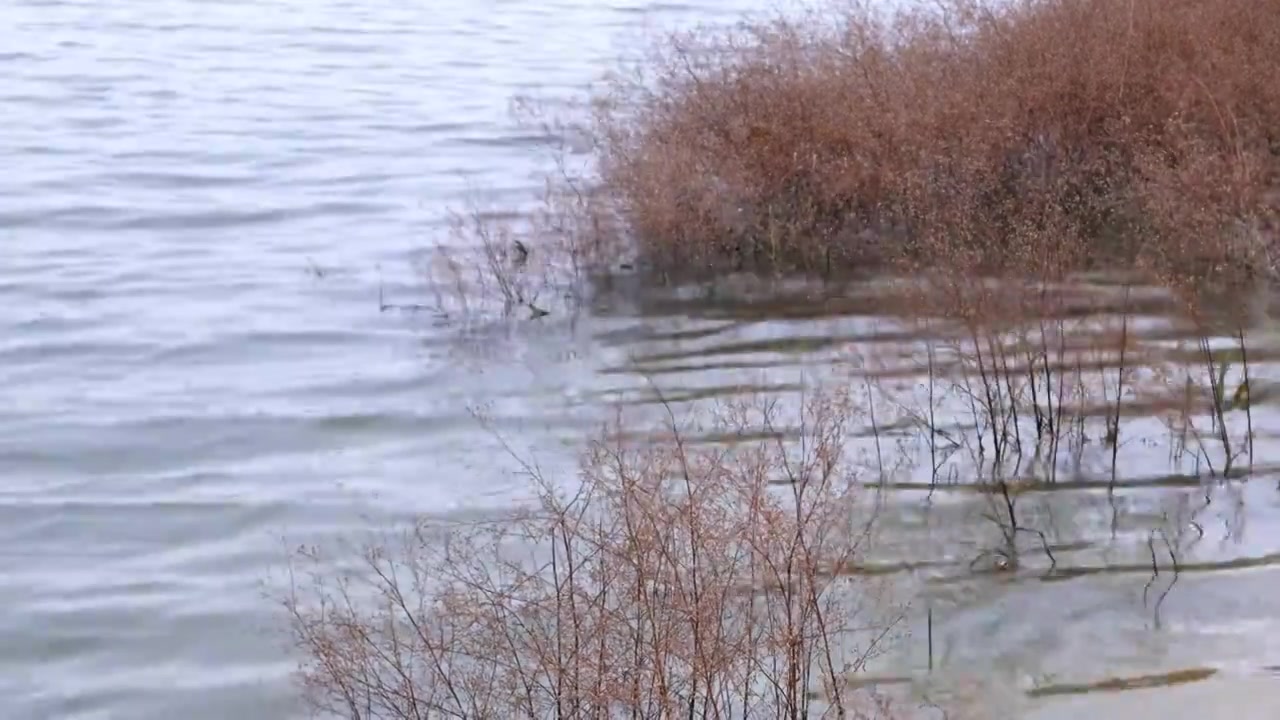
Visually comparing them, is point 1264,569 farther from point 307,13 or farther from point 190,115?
point 307,13

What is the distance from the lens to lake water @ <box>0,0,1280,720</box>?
8078mm

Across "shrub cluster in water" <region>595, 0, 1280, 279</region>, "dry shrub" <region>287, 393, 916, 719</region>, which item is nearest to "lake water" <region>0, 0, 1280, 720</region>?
"shrub cluster in water" <region>595, 0, 1280, 279</region>

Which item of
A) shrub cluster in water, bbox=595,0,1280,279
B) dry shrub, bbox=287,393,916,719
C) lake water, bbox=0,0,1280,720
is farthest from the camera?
shrub cluster in water, bbox=595,0,1280,279

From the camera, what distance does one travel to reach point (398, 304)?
1377 cm

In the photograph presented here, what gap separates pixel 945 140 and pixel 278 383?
5.28 meters

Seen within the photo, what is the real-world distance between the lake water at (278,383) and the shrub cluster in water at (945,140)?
0.81m

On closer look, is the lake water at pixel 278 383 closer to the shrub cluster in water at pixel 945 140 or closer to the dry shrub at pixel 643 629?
the shrub cluster in water at pixel 945 140

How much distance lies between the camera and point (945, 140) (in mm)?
13375

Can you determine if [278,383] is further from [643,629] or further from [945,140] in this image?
[643,629]

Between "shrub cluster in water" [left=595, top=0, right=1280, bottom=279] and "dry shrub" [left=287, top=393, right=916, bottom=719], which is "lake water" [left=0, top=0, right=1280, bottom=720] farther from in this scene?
"dry shrub" [left=287, top=393, right=916, bottom=719]

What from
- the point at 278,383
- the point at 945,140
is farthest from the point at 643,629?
the point at 945,140

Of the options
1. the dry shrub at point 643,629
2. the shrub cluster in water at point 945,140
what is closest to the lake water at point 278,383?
the shrub cluster in water at point 945,140

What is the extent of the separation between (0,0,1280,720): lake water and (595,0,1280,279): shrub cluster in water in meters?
0.81

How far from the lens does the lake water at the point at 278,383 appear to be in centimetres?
808
